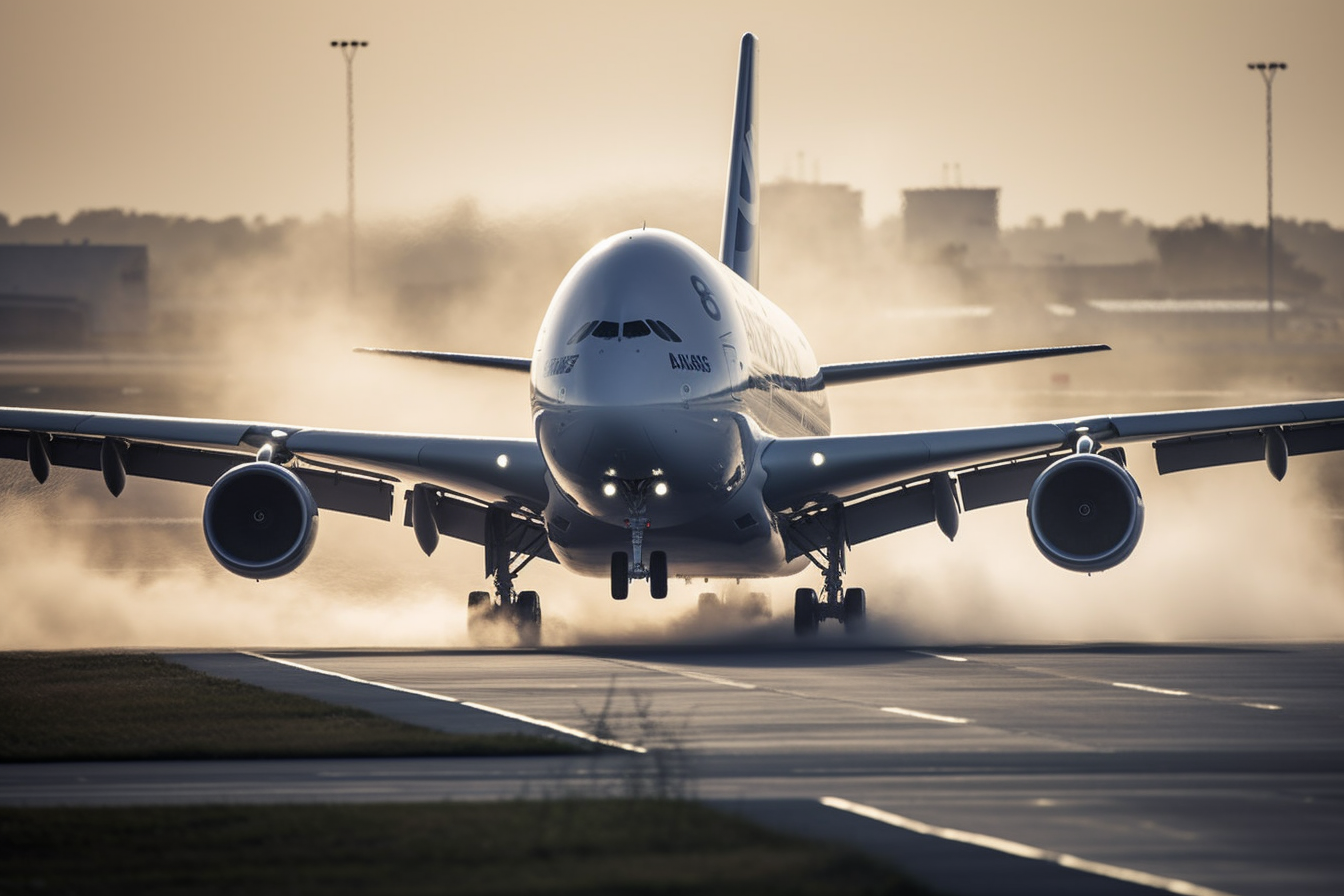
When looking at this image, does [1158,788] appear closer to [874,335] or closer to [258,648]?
[258,648]

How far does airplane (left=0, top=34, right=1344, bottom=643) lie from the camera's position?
2533 cm

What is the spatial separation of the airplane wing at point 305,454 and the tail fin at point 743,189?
8614 mm

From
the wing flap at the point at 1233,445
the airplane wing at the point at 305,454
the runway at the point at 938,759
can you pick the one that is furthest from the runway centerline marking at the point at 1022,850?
the wing flap at the point at 1233,445

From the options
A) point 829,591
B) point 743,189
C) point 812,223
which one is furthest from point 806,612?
point 812,223

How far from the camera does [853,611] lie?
30547mm

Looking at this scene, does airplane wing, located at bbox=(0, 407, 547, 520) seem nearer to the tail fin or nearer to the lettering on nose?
the lettering on nose

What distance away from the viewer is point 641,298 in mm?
25375

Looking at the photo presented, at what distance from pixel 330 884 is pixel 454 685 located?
32.5 ft

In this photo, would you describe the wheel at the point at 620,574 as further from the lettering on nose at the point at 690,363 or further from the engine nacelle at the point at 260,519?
the engine nacelle at the point at 260,519

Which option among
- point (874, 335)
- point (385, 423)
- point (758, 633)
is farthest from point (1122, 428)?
point (874, 335)

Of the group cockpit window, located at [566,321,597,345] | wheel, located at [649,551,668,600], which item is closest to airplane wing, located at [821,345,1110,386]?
wheel, located at [649,551,668,600]

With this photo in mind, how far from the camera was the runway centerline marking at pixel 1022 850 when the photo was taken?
→ 1107 centimetres

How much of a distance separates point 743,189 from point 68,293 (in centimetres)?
4706

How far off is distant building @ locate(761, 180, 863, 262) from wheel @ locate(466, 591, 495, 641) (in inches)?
1291
